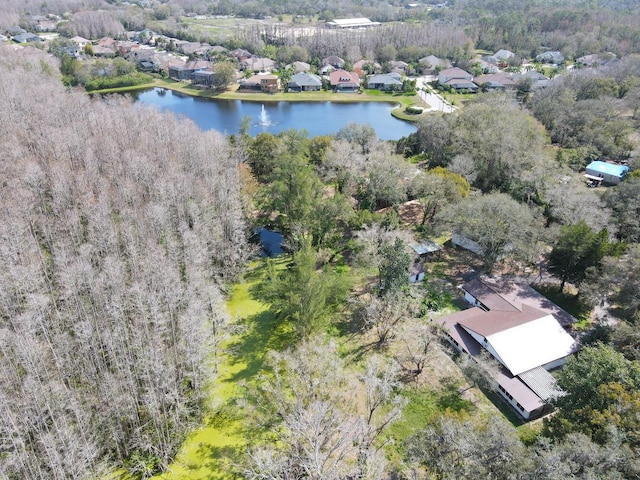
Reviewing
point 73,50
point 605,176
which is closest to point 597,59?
point 605,176

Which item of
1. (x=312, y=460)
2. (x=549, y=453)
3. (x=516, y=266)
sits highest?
(x=549, y=453)

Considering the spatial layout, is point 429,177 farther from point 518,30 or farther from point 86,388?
point 518,30

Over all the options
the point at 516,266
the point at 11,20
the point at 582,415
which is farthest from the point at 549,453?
the point at 11,20

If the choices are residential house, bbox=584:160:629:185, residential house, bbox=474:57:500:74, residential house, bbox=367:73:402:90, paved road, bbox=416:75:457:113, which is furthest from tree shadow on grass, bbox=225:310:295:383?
residential house, bbox=474:57:500:74

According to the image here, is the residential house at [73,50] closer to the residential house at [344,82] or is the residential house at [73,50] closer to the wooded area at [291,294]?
the wooded area at [291,294]

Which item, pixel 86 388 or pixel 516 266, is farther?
pixel 516 266

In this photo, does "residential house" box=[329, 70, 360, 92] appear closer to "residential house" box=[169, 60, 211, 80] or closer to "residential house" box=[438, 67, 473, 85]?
"residential house" box=[438, 67, 473, 85]
